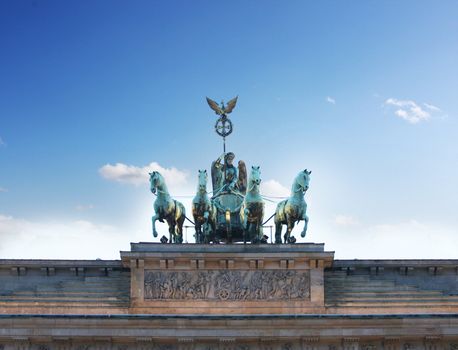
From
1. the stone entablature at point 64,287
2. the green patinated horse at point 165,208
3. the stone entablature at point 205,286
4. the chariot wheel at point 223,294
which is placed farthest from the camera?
the green patinated horse at point 165,208

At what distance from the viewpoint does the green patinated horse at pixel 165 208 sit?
43125mm

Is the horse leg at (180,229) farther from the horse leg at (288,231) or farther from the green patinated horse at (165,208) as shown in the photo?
the horse leg at (288,231)

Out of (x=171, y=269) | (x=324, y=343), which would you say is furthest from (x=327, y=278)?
(x=171, y=269)

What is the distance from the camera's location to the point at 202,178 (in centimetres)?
4366

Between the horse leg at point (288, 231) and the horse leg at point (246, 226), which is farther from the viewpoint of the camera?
the horse leg at point (246, 226)

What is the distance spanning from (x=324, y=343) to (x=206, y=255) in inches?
227

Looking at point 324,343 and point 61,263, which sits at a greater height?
point 61,263

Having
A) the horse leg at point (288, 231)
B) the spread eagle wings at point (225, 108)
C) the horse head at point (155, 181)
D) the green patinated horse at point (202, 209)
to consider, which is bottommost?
the horse leg at point (288, 231)

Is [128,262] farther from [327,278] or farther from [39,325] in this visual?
[327,278]

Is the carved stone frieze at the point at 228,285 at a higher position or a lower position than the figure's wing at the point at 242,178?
lower

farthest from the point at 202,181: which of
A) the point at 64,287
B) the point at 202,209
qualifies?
the point at 64,287

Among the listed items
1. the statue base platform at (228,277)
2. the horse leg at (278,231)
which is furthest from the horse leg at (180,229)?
the horse leg at (278,231)

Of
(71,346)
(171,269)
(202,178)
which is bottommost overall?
(71,346)

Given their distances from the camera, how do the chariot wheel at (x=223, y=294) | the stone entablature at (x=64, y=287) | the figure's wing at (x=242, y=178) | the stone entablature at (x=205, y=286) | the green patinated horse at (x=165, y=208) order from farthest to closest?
1. the figure's wing at (x=242, y=178)
2. the green patinated horse at (x=165, y=208)
3. the chariot wheel at (x=223, y=294)
4. the stone entablature at (x=205, y=286)
5. the stone entablature at (x=64, y=287)
